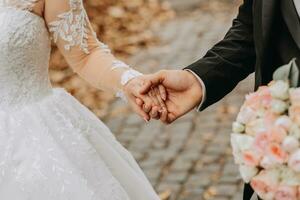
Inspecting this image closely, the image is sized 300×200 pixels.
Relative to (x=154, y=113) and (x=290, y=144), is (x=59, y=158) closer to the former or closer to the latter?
(x=154, y=113)

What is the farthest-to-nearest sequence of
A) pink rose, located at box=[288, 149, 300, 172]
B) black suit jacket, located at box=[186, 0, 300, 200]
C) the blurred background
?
1. the blurred background
2. black suit jacket, located at box=[186, 0, 300, 200]
3. pink rose, located at box=[288, 149, 300, 172]

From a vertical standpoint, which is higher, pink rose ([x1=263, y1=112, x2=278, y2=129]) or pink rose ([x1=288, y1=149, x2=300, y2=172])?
pink rose ([x1=263, y1=112, x2=278, y2=129])

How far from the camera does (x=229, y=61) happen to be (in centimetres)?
269

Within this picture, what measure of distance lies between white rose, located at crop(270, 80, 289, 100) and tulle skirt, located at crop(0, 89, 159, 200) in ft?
3.33

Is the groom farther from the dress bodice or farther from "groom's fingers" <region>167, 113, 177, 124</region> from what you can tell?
the dress bodice

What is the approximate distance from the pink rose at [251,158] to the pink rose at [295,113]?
4.7 inches

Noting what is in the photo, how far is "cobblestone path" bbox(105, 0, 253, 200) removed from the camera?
16.3 ft

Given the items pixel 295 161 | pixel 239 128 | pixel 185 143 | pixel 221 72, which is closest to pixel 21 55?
pixel 221 72

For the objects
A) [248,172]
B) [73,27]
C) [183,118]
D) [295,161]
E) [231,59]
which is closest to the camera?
[295,161]

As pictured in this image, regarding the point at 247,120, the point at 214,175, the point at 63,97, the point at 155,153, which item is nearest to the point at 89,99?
the point at 155,153

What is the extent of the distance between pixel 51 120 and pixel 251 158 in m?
1.16

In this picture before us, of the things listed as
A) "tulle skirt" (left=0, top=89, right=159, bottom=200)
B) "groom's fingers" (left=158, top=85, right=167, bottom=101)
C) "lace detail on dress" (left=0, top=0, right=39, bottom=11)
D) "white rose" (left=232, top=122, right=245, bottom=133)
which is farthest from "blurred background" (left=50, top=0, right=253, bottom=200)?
"white rose" (left=232, top=122, right=245, bottom=133)

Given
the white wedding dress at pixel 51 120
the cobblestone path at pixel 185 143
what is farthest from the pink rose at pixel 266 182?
the cobblestone path at pixel 185 143

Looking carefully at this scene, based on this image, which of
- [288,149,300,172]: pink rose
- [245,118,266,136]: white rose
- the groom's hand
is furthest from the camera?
the groom's hand
